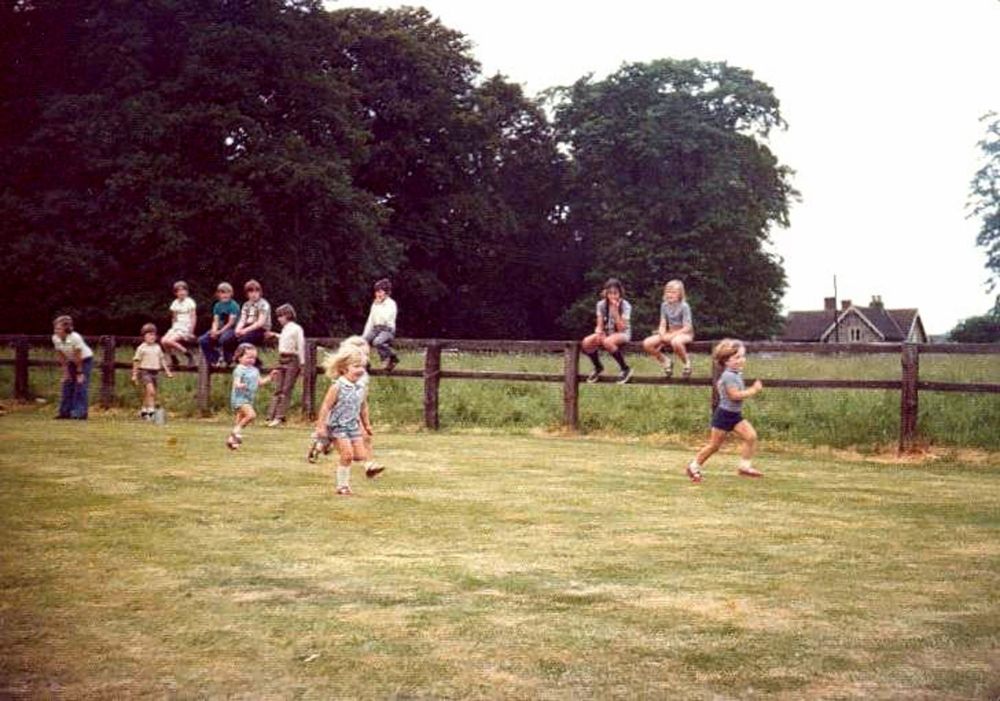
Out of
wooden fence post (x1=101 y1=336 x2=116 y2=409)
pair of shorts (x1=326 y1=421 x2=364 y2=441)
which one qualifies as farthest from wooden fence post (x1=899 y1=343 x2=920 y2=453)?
wooden fence post (x1=101 y1=336 x2=116 y2=409)

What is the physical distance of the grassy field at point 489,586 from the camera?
13.8ft

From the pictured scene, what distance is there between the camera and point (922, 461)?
1379 cm

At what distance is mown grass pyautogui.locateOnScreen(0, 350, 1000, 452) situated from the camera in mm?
15000

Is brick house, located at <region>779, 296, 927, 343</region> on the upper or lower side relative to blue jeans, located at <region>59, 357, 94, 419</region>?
upper

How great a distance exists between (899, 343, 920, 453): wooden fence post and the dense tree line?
437 inches

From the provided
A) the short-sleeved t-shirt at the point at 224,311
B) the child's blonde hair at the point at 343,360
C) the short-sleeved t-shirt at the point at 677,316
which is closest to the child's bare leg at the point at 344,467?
the child's blonde hair at the point at 343,360

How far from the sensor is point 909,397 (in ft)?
46.4

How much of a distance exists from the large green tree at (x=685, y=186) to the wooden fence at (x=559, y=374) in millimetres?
32500

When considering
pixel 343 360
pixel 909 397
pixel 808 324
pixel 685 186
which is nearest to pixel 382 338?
pixel 343 360

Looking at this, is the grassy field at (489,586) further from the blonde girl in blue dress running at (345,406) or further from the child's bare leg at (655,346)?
the child's bare leg at (655,346)

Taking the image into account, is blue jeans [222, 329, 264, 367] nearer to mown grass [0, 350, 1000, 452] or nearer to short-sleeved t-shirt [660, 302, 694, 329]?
mown grass [0, 350, 1000, 452]

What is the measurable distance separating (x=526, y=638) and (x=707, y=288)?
47.6m

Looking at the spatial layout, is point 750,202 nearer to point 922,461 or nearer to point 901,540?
point 922,461

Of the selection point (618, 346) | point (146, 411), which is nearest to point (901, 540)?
point (618, 346)
